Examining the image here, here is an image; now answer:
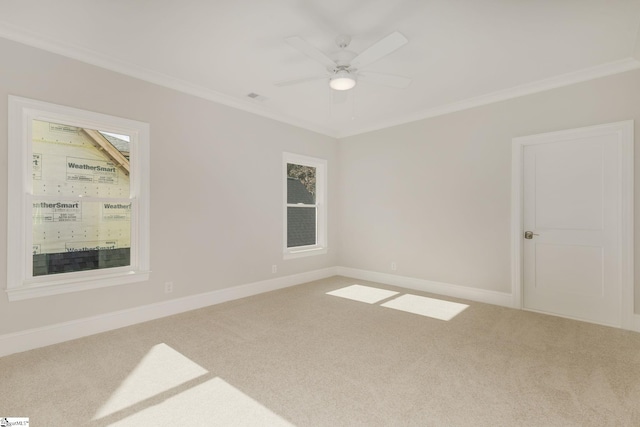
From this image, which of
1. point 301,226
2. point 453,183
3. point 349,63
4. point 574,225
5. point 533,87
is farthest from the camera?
point 301,226

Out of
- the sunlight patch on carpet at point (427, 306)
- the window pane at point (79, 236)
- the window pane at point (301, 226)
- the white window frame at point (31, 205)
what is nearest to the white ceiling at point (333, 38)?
the white window frame at point (31, 205)

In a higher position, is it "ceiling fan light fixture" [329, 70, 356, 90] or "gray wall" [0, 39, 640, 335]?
"ceiling fan light fixture" [329, 70, 356, 90]

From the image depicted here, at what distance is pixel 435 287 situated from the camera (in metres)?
4.39

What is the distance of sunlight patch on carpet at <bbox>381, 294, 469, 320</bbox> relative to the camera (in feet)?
11.4

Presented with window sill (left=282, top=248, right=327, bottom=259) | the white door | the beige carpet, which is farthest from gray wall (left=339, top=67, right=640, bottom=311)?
the beige carpet

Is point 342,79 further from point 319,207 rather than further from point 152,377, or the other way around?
point 319,207

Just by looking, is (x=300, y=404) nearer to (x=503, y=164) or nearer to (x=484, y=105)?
(x=503, y=164)

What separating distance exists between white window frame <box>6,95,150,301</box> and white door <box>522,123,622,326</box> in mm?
4377

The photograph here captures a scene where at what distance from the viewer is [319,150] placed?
17.4ft

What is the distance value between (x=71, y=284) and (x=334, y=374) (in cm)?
253

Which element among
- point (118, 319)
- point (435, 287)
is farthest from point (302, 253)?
point (118, 319)

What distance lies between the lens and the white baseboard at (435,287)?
382cm

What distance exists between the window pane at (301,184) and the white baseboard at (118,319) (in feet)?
4.54

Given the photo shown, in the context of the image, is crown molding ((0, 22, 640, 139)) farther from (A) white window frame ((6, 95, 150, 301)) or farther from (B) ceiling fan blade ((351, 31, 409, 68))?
(B) ceiling fan blade ((351, 31, 409, 68))
